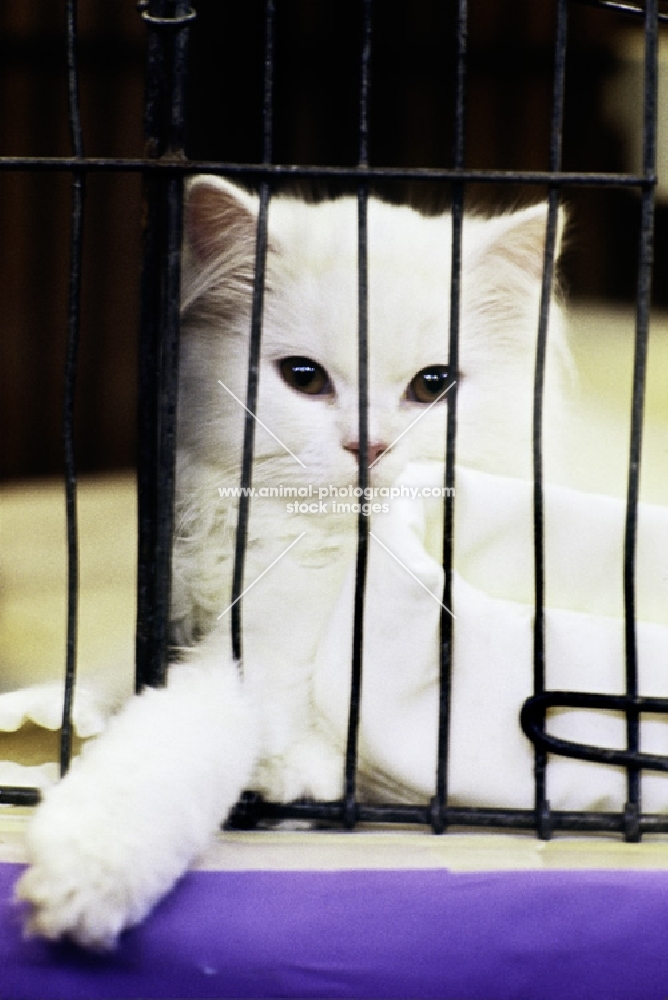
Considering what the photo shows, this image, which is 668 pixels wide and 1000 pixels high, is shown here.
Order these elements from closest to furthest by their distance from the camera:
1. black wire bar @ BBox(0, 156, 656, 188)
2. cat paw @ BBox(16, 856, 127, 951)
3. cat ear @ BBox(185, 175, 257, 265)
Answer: cat paw @ BBox(16, 856, 127, 951), black wire bar @ BBox(0, 156, 656, 188), cat ear @ BBox(185, 175, 257, 265)

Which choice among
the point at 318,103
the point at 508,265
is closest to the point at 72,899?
the point at 508,265

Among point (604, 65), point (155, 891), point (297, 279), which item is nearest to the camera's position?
point (155, 891)

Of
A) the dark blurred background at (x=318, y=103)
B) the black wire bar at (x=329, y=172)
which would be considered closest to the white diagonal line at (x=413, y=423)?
the black wire bar at (x=329, y=172)

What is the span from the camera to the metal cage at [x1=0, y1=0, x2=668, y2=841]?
87 cm

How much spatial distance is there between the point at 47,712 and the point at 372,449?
475 mm

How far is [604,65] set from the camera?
179 cm

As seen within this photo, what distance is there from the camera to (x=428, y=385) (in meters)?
1.03

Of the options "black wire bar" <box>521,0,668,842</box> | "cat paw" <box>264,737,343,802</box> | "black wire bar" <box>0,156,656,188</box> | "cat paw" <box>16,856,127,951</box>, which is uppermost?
"black wire bar" <box>0,156,656,188</box>

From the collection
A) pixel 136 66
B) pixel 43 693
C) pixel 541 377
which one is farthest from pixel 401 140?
pixel 43 693

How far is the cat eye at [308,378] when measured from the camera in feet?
3.36

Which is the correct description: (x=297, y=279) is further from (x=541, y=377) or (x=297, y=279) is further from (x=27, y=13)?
(x=27, y=13)

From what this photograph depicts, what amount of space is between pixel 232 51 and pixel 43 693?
4.43 ft

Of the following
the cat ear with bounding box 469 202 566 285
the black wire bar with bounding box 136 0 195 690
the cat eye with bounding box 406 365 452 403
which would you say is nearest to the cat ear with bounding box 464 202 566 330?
the cat ear with bounding box 469 202 566 285

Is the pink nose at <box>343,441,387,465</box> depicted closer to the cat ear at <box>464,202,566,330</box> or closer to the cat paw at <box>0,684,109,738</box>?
the cat ear at <box>464,202,566,330</box>
